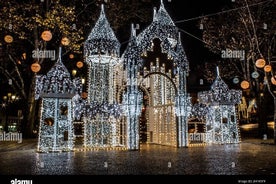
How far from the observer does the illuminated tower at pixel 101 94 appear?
16359 millimetres

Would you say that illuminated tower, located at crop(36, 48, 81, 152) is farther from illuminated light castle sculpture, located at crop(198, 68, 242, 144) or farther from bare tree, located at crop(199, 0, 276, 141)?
bare tree, located at crop(199, 0, 276, 141)

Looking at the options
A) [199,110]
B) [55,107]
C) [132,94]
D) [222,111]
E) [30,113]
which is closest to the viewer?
[55,107]

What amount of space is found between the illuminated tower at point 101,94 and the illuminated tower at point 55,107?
1300 millimetres

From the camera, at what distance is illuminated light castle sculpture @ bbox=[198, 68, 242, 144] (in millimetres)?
18594

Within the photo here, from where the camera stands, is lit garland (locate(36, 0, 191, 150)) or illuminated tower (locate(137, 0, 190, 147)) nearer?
lit garland (locate(36, 0, 191, 150))

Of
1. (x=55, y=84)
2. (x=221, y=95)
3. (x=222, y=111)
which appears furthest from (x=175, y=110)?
(x=55, y=84)

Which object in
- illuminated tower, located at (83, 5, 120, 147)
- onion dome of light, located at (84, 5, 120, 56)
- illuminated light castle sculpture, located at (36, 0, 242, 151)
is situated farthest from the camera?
onion dome of light, located at (84, 5, 120, 56)

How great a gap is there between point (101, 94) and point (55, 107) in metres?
3.10

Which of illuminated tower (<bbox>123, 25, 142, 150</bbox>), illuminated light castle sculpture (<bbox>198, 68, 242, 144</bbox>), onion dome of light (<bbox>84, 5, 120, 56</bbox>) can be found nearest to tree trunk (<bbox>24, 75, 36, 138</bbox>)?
onion dome of light (<bbox>84, 5, 120, 56</bbox>)

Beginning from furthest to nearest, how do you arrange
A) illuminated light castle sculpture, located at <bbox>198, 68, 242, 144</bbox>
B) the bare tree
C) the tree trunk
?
the tree trunk
the bare tree
illuminated light castle sculpture, located at <bbox>198, 68, 242, 144</bbox>

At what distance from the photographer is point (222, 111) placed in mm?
18719

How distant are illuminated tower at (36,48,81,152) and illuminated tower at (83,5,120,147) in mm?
1300

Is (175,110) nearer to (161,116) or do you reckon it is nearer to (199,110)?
(199,110)

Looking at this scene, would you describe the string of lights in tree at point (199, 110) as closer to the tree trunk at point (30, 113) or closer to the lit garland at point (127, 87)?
the lit garland at point (127, 87)
